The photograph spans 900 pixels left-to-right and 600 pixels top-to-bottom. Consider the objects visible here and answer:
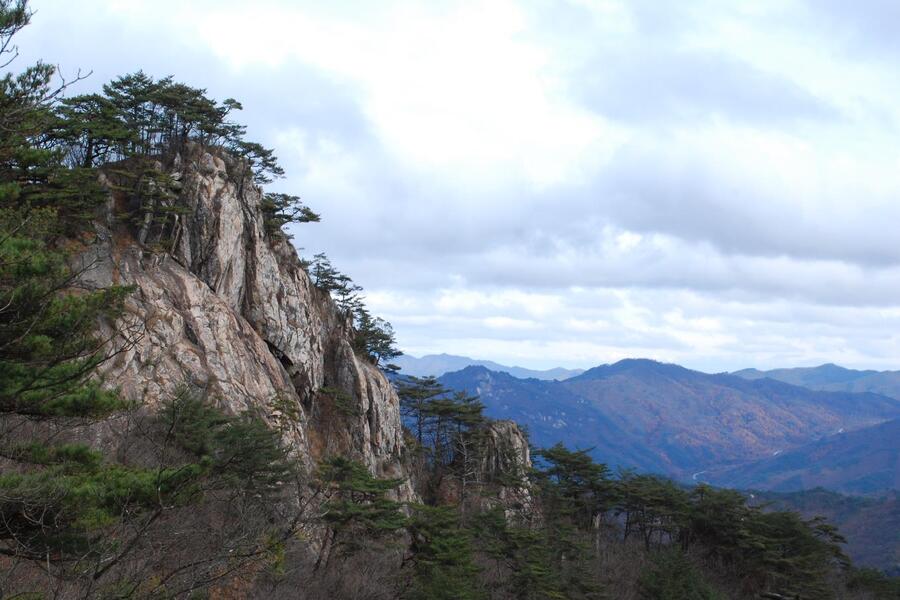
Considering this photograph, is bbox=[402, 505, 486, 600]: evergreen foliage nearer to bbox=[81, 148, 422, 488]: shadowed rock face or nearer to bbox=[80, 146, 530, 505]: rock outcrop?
bbox=[80, 146, 530, 505]: rock outcrop

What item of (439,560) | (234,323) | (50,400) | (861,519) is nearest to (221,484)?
(50,400)

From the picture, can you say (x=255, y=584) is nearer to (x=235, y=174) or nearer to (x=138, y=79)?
(x=235, y=174)

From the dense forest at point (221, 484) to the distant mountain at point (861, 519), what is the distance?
94.1 metres

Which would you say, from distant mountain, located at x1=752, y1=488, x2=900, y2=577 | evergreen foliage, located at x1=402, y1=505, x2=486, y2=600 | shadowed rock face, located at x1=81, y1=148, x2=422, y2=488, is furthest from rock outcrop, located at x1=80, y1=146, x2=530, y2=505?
distant mountain, located at x1=752, y1=488, x2=900, y2=577

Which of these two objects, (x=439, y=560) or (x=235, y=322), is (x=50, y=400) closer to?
(x=439, y=560)

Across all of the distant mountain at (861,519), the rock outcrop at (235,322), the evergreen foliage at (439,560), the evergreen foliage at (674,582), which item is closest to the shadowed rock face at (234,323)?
the rock outcrop at (235,322)

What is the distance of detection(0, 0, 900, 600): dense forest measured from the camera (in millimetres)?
8203

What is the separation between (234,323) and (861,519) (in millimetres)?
185978

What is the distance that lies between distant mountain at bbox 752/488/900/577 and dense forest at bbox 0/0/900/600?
94071mm

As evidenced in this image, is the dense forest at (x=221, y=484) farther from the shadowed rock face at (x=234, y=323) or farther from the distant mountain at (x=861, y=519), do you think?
the distant mountain at (x=861, y=519)

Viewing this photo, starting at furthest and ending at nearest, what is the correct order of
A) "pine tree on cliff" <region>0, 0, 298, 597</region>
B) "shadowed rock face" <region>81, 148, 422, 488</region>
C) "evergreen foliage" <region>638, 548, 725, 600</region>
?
"evergreen foliage" <region>638, 548, 725, 600</region>
"shadowed rock face" <region>81, 148, 422, 488</region>
"pine tree on cliff" <region>0, 0, 298, 597</region>

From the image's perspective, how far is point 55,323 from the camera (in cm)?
883

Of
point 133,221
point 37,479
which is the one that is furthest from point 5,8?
point 133,221

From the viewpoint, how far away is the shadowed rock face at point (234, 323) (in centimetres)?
3028
